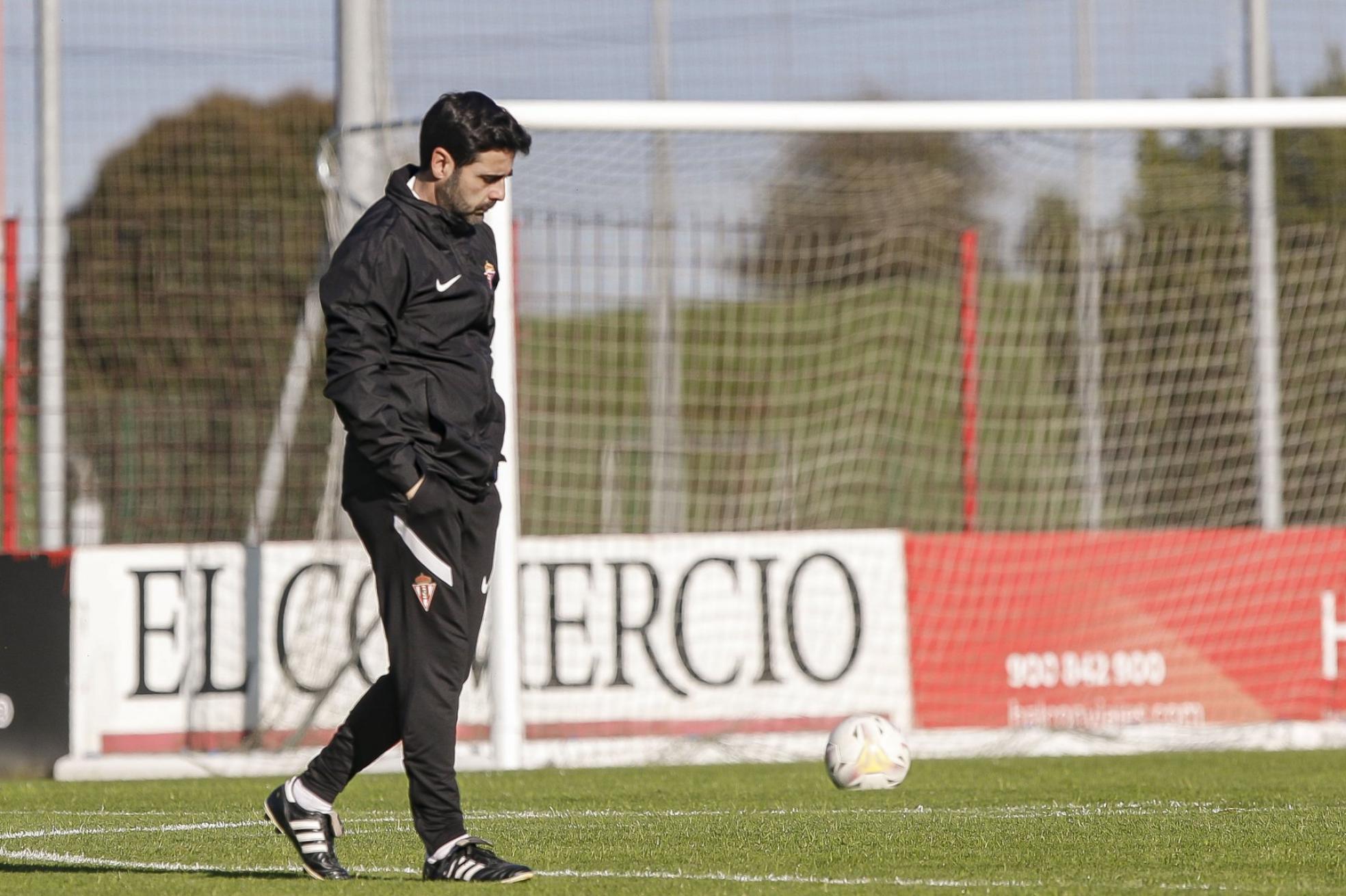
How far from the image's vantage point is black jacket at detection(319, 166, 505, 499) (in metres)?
4.46

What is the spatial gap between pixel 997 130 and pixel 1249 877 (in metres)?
5.97

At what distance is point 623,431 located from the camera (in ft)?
52.6

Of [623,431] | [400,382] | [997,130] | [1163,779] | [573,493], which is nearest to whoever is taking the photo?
[400,382]

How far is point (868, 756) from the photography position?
7273 millimetres

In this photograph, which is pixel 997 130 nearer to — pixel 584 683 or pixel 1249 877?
pixel 584 683

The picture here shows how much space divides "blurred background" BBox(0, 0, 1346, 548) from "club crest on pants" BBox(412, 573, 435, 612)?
6.37m

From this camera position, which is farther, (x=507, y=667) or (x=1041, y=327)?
(x=1041, y=327)

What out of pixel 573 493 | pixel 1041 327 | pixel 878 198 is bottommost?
pixel 573 493

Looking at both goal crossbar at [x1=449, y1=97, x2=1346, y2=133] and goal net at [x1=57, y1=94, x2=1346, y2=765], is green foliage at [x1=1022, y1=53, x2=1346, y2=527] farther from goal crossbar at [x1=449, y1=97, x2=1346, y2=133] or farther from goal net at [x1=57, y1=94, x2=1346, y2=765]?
goal crossbar at [x1=449, y1=97, x2=1346, y2=133]

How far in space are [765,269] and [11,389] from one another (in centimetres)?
635

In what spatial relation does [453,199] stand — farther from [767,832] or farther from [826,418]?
[826,418]

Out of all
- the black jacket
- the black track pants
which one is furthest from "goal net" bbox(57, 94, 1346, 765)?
the black jacket

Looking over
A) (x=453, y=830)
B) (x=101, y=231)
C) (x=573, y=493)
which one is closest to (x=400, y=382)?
(x=453, y=830)

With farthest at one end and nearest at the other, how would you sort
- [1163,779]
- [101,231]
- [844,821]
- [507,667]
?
[101,231], [507,667], [1163,779], [844,821]
